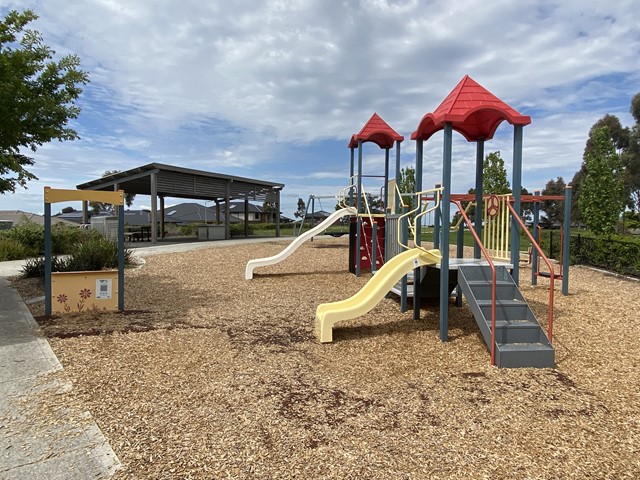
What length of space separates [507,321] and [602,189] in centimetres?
1226

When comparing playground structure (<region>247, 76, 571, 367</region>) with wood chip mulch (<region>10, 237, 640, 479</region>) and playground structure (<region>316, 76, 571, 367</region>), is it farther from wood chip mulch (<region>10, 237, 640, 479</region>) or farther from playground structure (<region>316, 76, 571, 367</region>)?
wood chip mulch (<region>10, 237, 640, 479</region>)

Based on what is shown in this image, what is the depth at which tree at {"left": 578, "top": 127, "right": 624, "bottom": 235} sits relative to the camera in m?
14.0

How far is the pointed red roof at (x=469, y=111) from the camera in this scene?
5.18 m

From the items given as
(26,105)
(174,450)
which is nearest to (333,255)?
(26,105)

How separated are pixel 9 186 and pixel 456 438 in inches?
322

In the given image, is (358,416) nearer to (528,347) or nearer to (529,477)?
(529,477)

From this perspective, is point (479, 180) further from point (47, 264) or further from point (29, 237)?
point (29, 237)

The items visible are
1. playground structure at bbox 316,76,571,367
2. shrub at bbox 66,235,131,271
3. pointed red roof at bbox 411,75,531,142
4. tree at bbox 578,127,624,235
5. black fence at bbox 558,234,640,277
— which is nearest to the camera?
playground structure at bbox 316,76,571,367

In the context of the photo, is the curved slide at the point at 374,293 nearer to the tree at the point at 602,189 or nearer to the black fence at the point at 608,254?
the black fence at the point at 608,254

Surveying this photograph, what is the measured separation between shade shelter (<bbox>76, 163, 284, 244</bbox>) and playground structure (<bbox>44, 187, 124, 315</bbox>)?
520 inches

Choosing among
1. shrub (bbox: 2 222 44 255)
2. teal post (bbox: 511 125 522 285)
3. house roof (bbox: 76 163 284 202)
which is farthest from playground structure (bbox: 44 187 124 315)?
house roof (bbox: 76 163 284 202)

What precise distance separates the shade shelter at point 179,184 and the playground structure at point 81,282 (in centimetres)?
1321

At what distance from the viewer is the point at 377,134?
1086 centimetres

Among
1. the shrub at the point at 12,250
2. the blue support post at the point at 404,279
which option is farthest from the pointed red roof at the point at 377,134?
the shrub at the point at 12,250
